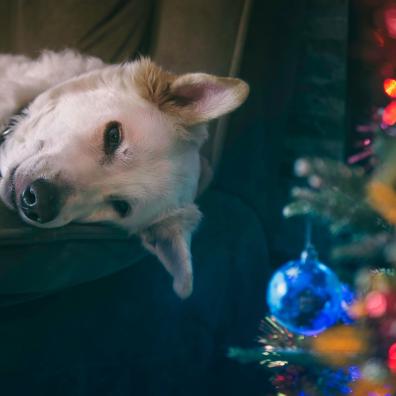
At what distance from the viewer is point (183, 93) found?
1.62 meters

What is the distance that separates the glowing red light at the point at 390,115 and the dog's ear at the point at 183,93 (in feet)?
1.40

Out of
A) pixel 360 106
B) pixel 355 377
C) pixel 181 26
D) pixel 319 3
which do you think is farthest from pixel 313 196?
pixel 319 3

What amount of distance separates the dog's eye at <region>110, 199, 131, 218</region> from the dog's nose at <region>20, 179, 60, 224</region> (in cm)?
22

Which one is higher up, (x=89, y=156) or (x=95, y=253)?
(x=89, y=156)

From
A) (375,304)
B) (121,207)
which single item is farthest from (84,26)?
(375,304)

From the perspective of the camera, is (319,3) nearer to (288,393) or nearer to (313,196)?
(313,196)

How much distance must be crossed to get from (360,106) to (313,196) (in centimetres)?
110

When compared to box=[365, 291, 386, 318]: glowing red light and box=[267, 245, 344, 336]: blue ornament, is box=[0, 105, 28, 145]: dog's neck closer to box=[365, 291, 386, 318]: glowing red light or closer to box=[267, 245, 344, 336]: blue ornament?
box=[267, 245, 344, 336]: blue ornament

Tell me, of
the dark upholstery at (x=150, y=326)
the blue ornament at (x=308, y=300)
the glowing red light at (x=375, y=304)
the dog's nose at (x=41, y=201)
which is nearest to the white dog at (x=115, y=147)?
the dog's nose at (x=41, y=201)

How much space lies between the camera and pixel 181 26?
77.9 inches

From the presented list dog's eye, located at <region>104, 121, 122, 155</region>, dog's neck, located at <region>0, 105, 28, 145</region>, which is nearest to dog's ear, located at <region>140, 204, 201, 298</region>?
dog's eye, located at <region>104, 121, 122, 155</region>

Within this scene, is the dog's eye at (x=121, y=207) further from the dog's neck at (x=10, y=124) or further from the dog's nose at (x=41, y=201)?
the dog's neck at (x=10, y=124)

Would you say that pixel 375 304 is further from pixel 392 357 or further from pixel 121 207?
pixel 121 207

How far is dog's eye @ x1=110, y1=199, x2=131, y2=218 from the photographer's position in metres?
1.58
